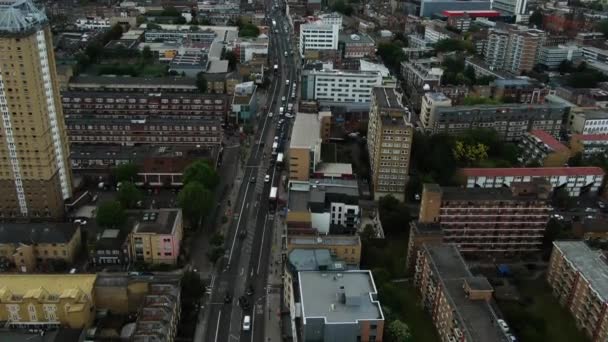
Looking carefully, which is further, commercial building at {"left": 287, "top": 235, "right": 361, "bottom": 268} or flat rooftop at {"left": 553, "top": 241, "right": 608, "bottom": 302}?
commercial building at {"left": 287, "top": 235, "right": 361, "bottom": 268}

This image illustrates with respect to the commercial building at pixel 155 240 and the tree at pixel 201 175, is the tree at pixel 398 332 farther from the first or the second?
the tree at pixel 201 175

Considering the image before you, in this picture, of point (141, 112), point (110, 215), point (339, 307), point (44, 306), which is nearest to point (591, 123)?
point (339, 307)

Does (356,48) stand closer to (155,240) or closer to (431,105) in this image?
(431,105)

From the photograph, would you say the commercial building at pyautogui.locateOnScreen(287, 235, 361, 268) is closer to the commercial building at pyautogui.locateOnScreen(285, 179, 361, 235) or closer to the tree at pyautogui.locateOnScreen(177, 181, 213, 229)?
the commercial building at pyautogui.locateOnScreen(285, 179, 361, 235)

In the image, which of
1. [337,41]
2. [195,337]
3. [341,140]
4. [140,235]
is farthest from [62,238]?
[337,41]

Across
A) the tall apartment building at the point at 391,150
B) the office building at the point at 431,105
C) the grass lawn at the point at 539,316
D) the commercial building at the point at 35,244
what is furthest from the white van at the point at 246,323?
the office building at the point at 431,105

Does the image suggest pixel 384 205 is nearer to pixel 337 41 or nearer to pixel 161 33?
pixel 337 41

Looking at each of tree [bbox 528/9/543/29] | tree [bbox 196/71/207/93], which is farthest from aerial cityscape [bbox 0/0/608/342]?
tree [bbox 528/9/543/29]
